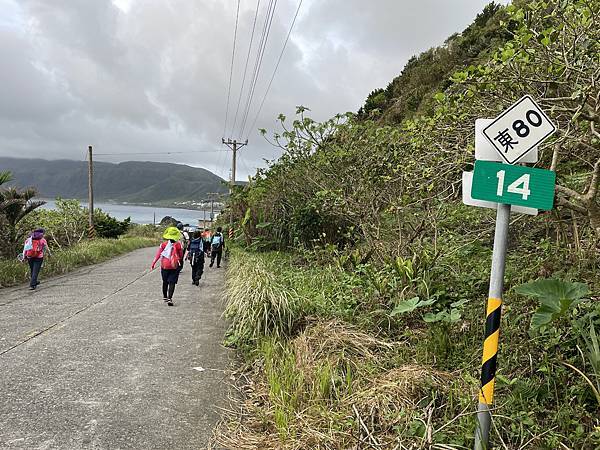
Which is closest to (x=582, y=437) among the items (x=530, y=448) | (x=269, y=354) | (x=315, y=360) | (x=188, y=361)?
(x=530, y=448)

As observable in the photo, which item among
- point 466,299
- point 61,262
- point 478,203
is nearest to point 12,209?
point 61,262

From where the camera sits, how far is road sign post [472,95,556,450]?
2703 millimetres

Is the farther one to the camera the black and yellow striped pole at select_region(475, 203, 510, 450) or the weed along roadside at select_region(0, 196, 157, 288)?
the weed along roadside at select_region(0, 196, 157, 288)

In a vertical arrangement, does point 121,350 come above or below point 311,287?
below

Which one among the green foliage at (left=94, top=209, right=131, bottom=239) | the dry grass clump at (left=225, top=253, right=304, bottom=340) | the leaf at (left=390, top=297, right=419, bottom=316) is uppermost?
the leaf at (left=390, top=297, right=419, bottom=316)

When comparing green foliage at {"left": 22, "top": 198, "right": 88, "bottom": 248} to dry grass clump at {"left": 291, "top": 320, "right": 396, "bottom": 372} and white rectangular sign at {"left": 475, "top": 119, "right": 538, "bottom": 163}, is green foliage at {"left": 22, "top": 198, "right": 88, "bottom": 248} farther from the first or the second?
white rectangular sign at {"left": 475, "top": 119, "right": 538, "bottom": 163}

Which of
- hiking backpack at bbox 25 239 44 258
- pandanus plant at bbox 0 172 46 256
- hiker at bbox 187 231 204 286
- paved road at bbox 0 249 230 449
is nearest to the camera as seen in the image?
paved road at bbox 0 249 230 449

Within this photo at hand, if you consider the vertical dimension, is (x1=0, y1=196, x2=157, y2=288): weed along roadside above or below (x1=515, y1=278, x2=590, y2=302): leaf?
below

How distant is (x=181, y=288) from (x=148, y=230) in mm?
42280

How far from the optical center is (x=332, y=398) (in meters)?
3.94

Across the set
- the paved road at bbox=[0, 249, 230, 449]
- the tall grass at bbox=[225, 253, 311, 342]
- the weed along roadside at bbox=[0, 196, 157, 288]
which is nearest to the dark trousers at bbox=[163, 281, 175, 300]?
the paved road at bbox=[0, 249, 230, 449]

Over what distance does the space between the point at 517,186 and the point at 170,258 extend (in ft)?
25.7

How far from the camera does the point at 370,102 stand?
98.2 ft

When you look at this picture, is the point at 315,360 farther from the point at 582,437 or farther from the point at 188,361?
the point at 582,437
